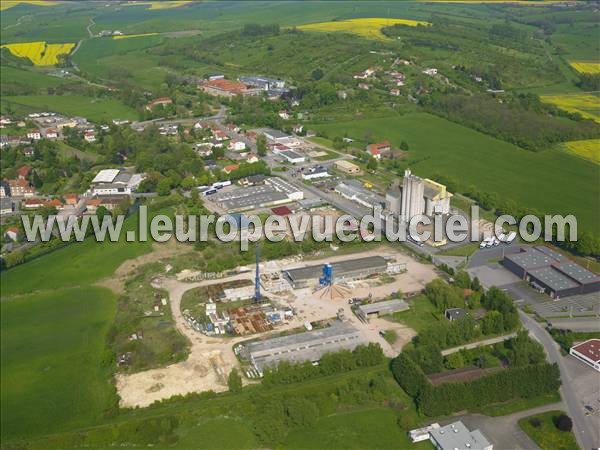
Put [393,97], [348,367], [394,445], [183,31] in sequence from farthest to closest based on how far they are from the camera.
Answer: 1. [183,31]
2. [393,97]
3. [348,367]
4. [394,445]

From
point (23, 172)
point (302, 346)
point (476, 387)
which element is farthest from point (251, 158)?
point (476, 387)

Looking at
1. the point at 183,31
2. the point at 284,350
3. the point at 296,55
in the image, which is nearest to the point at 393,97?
the point at 296,55

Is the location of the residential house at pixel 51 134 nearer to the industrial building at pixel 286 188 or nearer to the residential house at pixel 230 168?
the residential house at pixel 230 168

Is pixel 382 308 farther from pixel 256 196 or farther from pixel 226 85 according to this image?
pixel 226 85

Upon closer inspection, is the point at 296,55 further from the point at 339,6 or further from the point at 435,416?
the point at 435,416

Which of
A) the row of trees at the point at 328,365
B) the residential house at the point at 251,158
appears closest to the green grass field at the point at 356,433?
the row of trees at the point at 328,365
